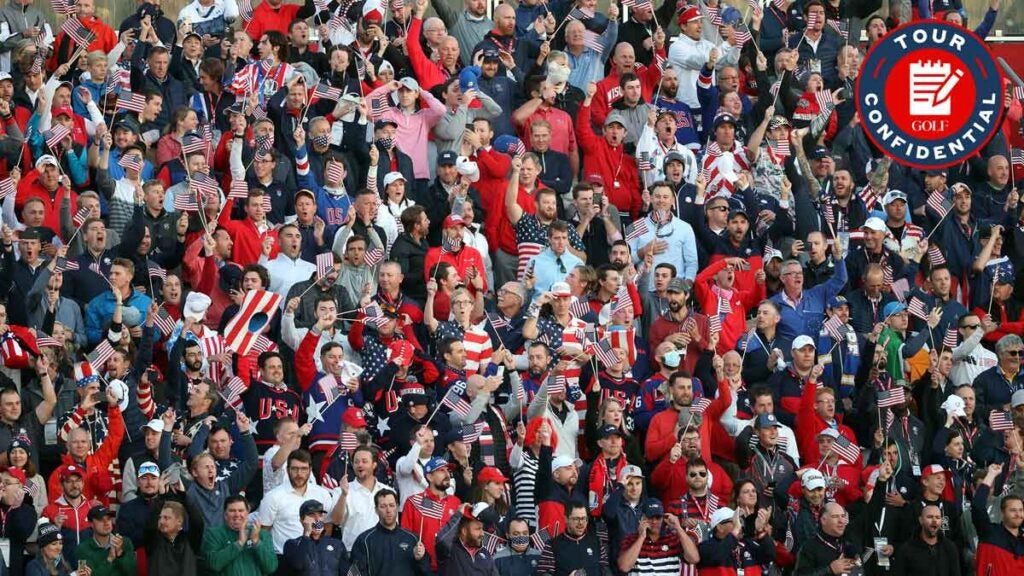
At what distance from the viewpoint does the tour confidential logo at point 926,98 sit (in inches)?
962

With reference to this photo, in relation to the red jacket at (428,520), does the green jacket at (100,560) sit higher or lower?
lower

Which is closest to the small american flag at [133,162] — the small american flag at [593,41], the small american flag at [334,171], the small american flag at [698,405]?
the small american flag at [334,171]

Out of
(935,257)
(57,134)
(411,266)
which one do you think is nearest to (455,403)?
(411,266)

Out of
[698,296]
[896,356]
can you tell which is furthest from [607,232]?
[896,356]

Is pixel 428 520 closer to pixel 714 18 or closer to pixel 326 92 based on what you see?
pixel 326 92

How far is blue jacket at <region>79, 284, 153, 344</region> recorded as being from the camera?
64.5 feet

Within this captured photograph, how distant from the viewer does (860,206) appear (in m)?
23.2

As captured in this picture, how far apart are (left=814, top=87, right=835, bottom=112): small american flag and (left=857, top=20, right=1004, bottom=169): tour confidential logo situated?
23.7 inches

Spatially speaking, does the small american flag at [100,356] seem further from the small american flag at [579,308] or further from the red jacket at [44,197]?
the small american flag at [579,308]

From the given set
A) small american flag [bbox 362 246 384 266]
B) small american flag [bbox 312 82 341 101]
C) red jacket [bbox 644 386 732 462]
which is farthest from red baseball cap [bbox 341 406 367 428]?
small american flag [bbox 312 82 341 101]

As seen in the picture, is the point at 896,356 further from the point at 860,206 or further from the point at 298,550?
the point at 298,550

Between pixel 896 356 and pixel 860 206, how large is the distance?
2.05m

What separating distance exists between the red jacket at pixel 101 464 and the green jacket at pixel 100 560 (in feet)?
1.71

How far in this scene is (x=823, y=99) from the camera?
24.1 metres
